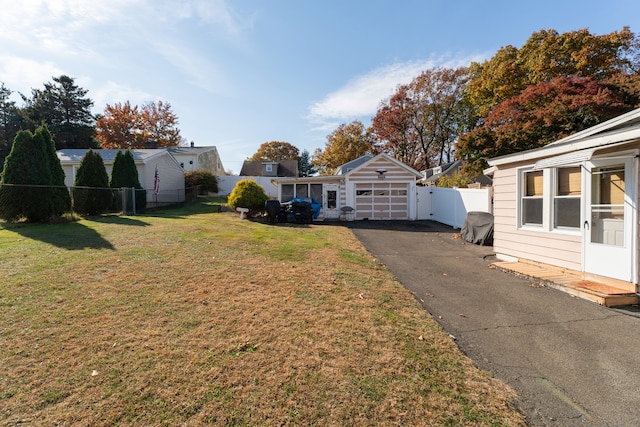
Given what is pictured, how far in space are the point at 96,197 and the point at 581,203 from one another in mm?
17243

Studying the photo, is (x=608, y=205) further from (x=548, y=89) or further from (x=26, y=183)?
(x=26, y=183)

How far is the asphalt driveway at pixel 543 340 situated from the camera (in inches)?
96.3

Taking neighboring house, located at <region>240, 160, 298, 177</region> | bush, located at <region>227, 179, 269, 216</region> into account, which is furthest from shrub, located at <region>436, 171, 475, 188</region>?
neighboring house, located at <region>240, 160, 298, 177</region>

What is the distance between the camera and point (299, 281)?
17.1ft

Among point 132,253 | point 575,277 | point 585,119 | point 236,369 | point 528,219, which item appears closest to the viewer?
point 236,369

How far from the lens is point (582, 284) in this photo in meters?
5.20

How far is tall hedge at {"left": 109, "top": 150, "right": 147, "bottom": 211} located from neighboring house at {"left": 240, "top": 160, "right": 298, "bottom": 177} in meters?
22.1

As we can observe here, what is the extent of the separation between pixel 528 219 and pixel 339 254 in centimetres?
479

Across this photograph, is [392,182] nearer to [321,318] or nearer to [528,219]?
[528,219]

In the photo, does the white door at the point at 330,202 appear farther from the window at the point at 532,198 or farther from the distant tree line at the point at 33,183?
the distant tree line at the point at 33,183

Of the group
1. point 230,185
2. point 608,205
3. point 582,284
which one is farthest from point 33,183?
point 230,185

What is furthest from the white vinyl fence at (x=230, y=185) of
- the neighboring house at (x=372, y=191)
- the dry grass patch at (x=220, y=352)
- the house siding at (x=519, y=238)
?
the dry grass patch at (x=220, y=352)

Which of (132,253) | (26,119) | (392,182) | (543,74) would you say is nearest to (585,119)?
(543,74)

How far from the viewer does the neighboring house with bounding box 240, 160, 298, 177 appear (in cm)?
3909
